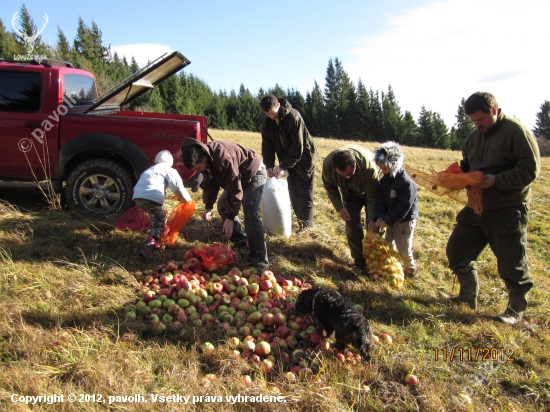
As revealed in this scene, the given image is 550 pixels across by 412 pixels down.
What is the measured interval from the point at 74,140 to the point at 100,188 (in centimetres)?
72

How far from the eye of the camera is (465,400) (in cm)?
279

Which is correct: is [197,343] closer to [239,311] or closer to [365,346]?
[239,311]

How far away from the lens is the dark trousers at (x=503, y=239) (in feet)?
12.2

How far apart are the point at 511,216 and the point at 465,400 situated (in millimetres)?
1767

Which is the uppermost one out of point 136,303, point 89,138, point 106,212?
point 89,138

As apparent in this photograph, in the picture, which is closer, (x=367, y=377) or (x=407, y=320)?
(x=367, y=377)

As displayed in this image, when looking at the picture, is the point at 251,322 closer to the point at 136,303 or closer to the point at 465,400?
the point at 136,303

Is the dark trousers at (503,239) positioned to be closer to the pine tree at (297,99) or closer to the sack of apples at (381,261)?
the sack of apples at (381,261)

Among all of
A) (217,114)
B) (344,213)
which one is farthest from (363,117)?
(344,213)

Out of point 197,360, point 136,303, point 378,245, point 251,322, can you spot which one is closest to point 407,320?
point 378,245

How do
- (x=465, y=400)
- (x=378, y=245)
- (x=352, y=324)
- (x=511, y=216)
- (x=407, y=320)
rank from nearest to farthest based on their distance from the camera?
(x=465, y=400), (x=352, y=324), (x=511, y=216), (x=407, y=320), (x=378, y=245)

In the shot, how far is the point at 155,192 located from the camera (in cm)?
470
